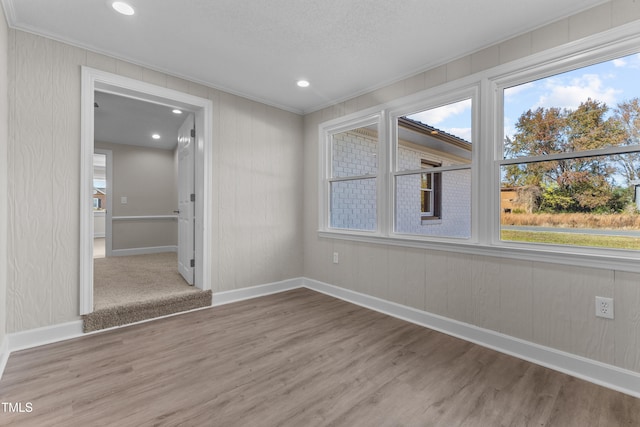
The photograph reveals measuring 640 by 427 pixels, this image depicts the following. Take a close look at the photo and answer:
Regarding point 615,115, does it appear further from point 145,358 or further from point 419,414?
point 145,358

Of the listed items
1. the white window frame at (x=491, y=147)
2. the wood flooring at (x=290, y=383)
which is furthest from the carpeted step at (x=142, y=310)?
the white window frame at (x=491, y=147)

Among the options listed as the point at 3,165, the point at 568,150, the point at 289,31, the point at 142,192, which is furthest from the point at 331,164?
the point at 142,192

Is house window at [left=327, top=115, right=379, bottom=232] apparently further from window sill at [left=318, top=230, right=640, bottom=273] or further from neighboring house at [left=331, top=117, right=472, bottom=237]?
window sill at [left=318, top=230, right=640, bottom=273]

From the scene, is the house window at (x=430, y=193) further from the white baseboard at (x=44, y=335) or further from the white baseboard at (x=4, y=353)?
the white baseboard at (x=4, y=353)

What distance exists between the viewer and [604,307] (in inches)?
74.9

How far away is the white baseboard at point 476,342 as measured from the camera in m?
1.86

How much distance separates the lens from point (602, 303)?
75.2 inches

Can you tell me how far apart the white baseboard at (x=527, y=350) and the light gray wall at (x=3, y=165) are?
308cm

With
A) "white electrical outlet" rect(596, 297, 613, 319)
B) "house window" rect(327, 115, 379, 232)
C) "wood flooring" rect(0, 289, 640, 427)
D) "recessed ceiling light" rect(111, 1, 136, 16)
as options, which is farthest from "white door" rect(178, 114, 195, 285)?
"white electrical outlet" rect(596, 297, 613, 319)

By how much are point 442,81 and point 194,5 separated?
2.11m

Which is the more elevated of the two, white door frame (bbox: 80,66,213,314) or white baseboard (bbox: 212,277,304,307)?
white door frame (bbox: 80,66,213,314)

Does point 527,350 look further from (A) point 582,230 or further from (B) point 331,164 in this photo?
(B) point 331,164

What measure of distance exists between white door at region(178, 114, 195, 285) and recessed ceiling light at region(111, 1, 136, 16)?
147 centimetres

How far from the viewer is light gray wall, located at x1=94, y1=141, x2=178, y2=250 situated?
20.0ft
